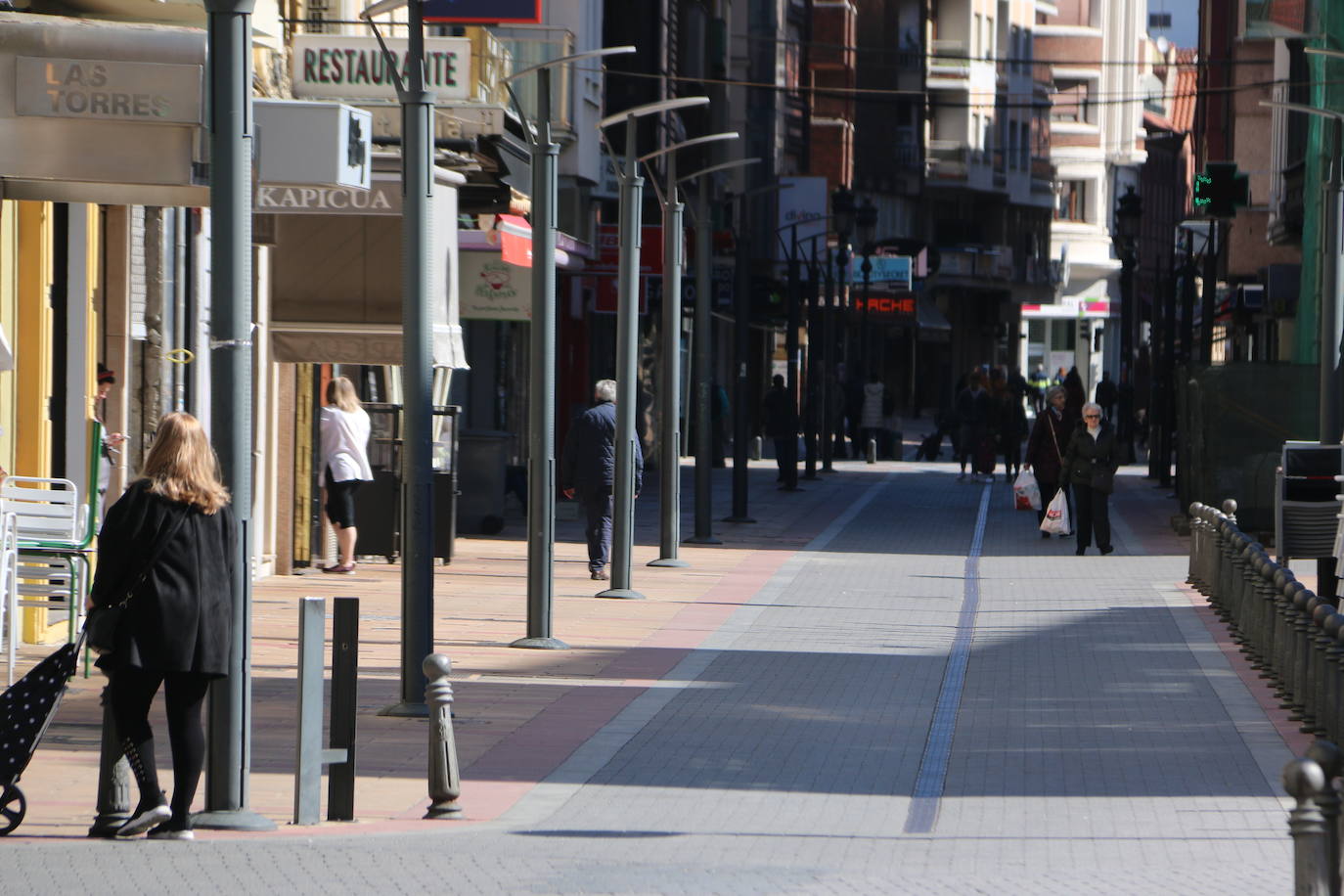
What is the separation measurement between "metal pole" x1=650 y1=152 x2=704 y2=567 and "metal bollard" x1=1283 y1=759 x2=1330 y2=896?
16.5m

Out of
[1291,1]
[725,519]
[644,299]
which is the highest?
[1291,1]

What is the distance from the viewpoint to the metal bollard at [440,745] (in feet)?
30.2

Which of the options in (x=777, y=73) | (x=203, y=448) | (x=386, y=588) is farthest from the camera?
(x=777, y=73)

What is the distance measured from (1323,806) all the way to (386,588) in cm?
1438

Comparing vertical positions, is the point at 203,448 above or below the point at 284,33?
below

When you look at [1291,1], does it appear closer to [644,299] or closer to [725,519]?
[725,519]

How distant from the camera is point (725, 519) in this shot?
29984 mm

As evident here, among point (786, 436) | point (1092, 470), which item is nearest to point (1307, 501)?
point (1092, 470)

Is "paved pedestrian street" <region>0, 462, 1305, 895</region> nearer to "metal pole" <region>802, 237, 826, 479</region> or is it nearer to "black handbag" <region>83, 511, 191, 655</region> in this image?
"black handbag" <region>83, 511, 191, 655</region>

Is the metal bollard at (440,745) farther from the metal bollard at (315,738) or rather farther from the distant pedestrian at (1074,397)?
the distant pedestrian at (1074,397)

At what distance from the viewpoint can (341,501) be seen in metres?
20.6

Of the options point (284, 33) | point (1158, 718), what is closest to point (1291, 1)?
point (284, 33)

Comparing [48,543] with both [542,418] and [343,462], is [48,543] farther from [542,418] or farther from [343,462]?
[343,462]

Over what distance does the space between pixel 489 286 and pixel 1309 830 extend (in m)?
23.7
